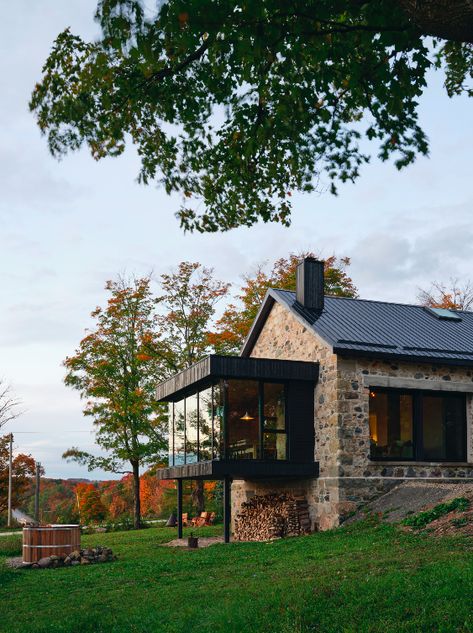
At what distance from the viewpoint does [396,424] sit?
2094 cm

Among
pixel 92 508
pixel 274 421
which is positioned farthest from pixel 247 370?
pixel 92 508

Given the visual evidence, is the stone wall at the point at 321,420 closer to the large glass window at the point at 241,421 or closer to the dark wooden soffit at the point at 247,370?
the dark wooden soffit at the point at 247,370

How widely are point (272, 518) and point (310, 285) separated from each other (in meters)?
7.10

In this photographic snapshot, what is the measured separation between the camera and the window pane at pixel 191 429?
21.7 meters

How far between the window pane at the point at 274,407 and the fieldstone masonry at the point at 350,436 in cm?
97

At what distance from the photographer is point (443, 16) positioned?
21.6 ft

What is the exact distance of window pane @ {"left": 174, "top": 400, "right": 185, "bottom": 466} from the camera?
75.9 feet

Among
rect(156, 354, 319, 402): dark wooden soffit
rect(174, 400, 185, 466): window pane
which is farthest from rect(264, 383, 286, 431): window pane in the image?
rect(174, 400, 185, 466): window pane

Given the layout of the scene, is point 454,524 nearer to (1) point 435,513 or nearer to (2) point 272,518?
(1) point 435,513

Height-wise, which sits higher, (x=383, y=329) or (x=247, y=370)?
(x=383, y=329)

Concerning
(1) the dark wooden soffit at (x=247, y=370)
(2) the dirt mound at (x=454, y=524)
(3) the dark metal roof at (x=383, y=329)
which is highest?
(3) the dark metal roof at (x=383, y=329)

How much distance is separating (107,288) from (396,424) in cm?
1793

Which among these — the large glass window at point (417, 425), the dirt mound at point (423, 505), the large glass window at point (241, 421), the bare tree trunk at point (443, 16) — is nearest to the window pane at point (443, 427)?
the large glass window at point (417, 425)

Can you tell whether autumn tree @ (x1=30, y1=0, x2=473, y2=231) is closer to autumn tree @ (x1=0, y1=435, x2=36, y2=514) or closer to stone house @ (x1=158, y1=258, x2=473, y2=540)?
stone house @ (x1=158, y1=258, x2=473, y2=540)
